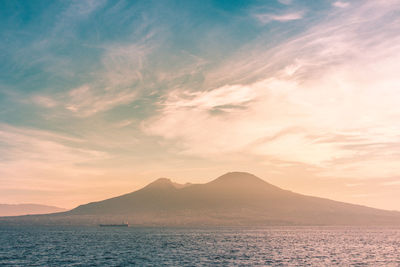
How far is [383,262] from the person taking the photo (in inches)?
3765

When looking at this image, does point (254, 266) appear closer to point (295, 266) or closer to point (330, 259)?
point (295, 266)

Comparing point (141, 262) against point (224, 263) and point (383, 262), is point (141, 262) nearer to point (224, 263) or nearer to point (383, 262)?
point (224, 263)

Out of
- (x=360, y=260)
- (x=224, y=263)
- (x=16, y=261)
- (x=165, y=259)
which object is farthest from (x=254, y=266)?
(x=16, y=261)

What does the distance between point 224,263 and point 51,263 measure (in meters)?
41.3

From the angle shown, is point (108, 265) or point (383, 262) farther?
point (383, 262)

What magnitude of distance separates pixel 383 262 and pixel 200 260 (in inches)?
1809

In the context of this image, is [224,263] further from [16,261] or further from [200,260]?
[16,261]

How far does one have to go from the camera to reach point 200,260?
9762 cm

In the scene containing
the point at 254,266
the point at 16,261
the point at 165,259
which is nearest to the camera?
the point at 254,266

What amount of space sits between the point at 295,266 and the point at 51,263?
189 feet

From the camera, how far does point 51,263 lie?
91125mm

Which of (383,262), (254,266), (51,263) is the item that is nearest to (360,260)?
(383,262)

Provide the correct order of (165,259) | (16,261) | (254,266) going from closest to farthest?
1. (254,266)
2. (16,261)
3. (165,259)

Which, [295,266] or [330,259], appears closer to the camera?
[295,266]
